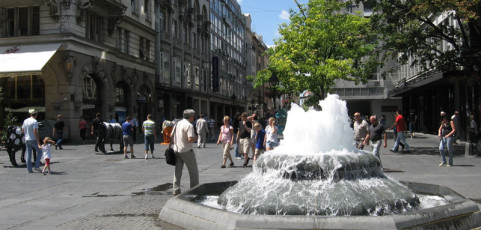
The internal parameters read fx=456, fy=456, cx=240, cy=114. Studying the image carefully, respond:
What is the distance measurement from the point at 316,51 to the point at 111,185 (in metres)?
25.4

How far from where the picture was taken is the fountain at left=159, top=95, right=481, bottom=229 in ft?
16.6

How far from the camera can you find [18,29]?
26.7 metres

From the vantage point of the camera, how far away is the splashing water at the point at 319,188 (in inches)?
233

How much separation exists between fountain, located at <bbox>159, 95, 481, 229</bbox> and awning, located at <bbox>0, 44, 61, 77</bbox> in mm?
19402

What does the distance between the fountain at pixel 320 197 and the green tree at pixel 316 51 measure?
24.4 m

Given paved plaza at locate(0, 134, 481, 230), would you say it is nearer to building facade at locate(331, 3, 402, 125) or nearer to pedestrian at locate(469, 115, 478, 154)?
pedestrian at locate(469, 115, 478, 154)

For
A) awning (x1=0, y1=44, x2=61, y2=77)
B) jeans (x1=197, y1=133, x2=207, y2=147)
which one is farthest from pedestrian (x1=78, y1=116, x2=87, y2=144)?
jeans (x1=197, y1=133, x2=207, y2=147)

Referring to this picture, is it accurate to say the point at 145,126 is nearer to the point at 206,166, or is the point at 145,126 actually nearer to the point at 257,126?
the point at 206,166

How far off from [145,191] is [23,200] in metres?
2.27

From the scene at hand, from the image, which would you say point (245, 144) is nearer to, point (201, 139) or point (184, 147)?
point (184, 147)

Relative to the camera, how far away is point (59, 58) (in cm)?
2562

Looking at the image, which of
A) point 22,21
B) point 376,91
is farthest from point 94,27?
point 376,91

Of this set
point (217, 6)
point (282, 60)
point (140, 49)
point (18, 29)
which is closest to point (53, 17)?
point (18, 29)

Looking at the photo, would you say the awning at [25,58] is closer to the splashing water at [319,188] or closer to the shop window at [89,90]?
the shop window at [89,90]
